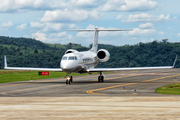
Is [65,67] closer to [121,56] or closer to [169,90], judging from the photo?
[169,90]

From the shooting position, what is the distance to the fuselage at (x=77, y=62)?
1476 inches

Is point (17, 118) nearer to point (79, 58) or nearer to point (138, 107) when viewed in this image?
point (138, 107)

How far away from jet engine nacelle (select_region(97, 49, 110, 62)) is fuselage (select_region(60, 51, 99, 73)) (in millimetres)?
1255

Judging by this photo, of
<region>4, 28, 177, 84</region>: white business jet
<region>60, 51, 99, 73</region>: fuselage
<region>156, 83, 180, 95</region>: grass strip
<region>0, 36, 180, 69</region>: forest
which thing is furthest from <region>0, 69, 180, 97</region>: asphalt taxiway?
<region>0, 36, 180, 69</region>: forest

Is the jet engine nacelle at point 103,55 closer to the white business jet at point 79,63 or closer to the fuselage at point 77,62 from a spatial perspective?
the white business jet at point 79,63

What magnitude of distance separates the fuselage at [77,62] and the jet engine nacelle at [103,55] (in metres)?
1.26

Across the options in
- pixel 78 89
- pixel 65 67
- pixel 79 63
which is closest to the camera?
pixel 78 89

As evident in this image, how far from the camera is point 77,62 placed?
39.2 meters

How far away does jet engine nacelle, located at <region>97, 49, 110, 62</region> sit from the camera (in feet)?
150

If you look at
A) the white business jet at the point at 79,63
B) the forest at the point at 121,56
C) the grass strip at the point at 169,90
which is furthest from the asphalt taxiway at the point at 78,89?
the forest at the point at 121,56

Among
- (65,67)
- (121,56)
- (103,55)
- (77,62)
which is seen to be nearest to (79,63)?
(77,62)

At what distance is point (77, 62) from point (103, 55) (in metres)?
7.76

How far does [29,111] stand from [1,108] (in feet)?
6.77

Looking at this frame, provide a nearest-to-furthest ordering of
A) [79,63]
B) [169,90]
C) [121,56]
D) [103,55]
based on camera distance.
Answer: [169,90], [79,63], [103,55], [121,56]
